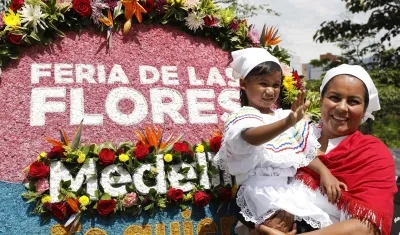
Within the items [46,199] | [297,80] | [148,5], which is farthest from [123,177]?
[297,80]

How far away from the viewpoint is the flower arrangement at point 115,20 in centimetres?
324

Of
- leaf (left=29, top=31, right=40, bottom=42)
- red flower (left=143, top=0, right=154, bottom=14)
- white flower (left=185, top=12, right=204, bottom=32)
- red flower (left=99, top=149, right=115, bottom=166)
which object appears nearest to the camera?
red flower (left=99, top=149, right=115, bottom=166)

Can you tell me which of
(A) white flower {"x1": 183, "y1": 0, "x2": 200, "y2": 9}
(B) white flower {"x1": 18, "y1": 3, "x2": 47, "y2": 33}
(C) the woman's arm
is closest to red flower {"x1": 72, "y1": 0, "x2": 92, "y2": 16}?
(B) white flower {"x1": 18, "y1": 3, "x2": 47, "y2": 33}

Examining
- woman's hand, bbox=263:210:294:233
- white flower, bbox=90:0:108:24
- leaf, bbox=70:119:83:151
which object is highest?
white flower, bbox=90:0:108:24

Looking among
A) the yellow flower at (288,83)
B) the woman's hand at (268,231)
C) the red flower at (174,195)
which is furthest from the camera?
the yellow flower at (288,83)

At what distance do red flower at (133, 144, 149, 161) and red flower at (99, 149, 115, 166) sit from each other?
15 centimetres

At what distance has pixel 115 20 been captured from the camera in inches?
139

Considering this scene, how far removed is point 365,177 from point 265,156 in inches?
19.0

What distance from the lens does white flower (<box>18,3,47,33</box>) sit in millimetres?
3244

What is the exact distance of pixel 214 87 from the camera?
366 cm

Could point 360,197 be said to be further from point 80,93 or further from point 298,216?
point 80,93

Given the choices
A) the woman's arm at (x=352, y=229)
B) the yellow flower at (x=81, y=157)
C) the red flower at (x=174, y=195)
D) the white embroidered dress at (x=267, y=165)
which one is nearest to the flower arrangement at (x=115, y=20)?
the yellow flower at (x=81, y=157)

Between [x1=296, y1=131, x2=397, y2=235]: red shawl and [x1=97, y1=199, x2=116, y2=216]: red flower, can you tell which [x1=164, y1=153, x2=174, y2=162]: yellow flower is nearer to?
[x1=97, y1=199, x2=116, y2=216]: red flower

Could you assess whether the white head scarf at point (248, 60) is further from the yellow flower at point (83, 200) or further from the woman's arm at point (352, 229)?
the yellow flower at point (83, 200)
